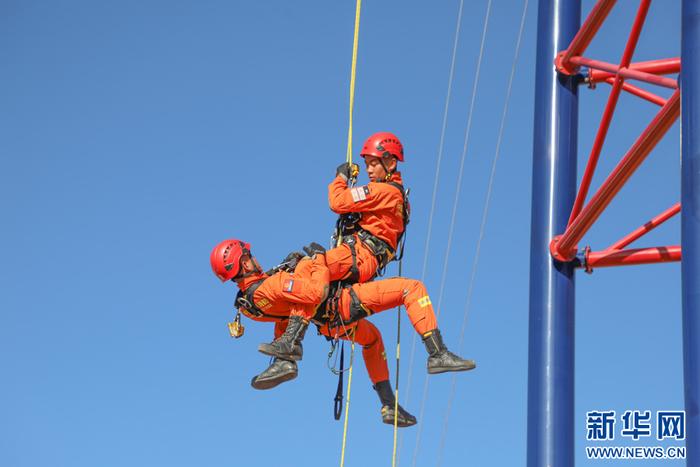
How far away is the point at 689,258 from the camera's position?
6848 millimetres

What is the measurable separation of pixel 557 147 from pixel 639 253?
139 cm

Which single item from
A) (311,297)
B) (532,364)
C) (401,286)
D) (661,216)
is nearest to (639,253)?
(661,216)

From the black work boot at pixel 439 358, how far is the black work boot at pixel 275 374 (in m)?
1.27

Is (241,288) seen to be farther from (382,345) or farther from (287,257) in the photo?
(382,345)

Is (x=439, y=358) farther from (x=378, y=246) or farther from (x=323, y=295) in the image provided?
(x=378, y=246)

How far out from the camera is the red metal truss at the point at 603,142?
30.4 ft

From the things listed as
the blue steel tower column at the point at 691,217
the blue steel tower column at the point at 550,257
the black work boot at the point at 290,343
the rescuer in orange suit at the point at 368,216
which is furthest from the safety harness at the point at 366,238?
the blue steel tower column at the point at 691,217

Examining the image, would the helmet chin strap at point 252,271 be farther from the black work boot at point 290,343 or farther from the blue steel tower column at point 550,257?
the blue steel tower column at point 550,257

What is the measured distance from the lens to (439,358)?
10750 mm

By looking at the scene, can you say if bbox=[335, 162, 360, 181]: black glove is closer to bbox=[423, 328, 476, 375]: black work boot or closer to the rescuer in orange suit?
the rescuer in orange suit

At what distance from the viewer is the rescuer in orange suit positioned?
11.3 m

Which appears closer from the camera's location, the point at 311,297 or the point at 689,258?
the point at 689,258

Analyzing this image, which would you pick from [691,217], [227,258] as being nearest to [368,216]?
[227,258]

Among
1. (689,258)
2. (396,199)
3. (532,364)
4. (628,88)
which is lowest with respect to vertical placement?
(689,258)
